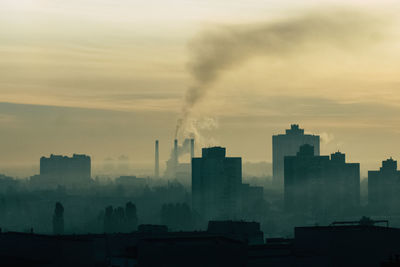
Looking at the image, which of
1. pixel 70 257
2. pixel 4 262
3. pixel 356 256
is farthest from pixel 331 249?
pixel 4 262

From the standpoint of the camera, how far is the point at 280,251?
14262 cm

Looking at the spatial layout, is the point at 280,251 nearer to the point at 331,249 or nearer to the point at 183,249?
the point at 331,249

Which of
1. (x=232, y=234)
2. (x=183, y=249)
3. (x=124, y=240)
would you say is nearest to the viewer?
(x=183, y=249)

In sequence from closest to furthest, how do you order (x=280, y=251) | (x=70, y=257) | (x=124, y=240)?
(x=70, y=257)
(x=280, y=251)
(x=124, y=240)

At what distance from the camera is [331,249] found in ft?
407

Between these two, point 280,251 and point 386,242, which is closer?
point 386,242

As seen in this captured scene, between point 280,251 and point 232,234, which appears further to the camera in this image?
point 232,234

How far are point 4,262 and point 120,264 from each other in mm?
18301

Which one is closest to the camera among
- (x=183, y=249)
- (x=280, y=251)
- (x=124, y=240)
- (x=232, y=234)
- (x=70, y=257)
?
(x=183, y=249)

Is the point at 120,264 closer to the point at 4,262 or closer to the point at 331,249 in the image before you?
the point at 4,262

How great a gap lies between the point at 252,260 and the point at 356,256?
51.2 feet

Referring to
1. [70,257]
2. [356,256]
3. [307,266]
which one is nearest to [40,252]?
[70,257]

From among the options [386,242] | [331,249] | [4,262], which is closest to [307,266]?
[331,249]

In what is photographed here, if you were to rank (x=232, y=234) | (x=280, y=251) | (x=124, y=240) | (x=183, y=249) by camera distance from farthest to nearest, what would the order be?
(x=232, y=234) → (x=124, y=240) → (x=280, y=251) → (x=183, y=249)
